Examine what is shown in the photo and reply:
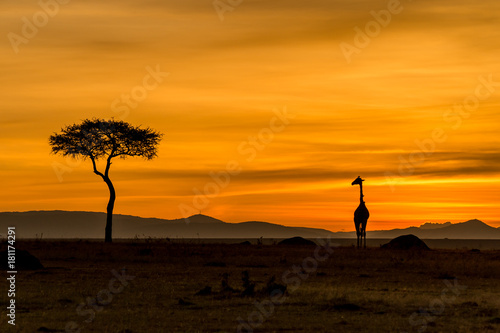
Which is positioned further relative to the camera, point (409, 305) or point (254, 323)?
point (409, 305)

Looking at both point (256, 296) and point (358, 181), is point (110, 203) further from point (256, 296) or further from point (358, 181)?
point (256, 296)

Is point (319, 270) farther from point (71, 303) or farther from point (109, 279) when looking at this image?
point (71, 303)

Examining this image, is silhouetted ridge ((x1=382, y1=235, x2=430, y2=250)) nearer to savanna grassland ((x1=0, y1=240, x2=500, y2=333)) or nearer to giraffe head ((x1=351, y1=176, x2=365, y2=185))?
giraffe head ((x1=351, y1=176, x2=365, y2=185))

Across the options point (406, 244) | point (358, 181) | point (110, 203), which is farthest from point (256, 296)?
point (110, 203)

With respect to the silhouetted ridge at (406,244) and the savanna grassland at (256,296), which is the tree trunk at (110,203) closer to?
the silhouetted ridge at (406,244)

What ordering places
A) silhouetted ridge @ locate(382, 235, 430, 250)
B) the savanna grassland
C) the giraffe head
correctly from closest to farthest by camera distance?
the savanna grassland < the giraffe head < silhouetted ridge @ locate(382, 235, 430, 250)

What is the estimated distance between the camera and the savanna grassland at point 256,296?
2044cm

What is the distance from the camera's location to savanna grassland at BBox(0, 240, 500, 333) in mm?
20438

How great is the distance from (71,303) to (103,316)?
2886 millimetres

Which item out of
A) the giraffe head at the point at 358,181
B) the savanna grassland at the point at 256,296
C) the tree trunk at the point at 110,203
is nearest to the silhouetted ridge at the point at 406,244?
the giraffe head at the point at 358,181

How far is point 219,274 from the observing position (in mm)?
34125

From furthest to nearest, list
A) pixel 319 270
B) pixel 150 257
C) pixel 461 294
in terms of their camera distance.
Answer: pixel 150 257 < pixel 319 270 < pixel 461 294

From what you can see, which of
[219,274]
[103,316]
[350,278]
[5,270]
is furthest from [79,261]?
[103,316]

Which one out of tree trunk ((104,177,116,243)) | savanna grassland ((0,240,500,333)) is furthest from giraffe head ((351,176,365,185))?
tree trunk ((104,177,116,243))
